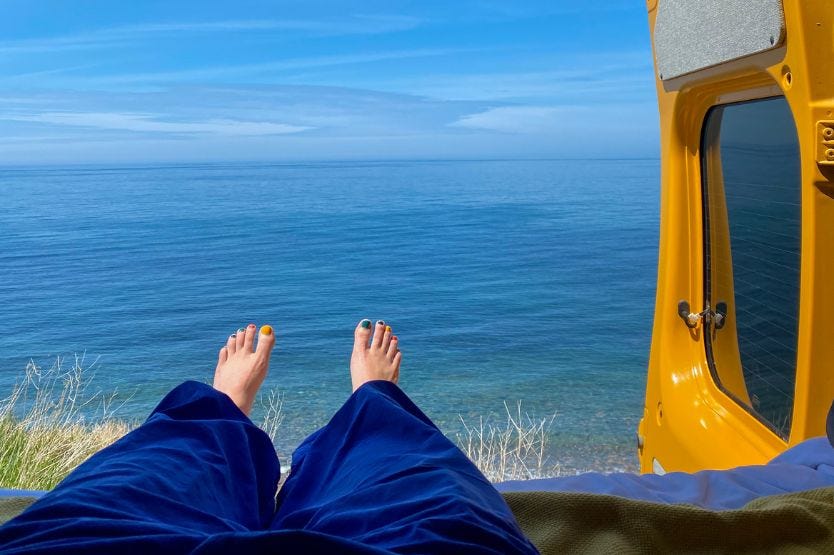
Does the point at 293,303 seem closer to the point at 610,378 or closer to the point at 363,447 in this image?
the point at 610,378

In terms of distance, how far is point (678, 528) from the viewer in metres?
1.56

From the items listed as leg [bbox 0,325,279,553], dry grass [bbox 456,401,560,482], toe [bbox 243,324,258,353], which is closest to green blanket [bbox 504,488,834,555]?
leg [bbox 0,325,279,553]

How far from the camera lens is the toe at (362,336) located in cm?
329

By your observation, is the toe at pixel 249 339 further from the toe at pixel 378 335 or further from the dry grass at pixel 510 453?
the dry grass at pixel 510 453

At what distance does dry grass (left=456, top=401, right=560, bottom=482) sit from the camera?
5.40 m

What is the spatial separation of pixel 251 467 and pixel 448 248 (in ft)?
102

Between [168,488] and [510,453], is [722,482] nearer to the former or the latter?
[168,488]

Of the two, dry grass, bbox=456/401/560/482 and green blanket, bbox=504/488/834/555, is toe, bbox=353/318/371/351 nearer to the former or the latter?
dry grass, bbox=456/401/560/482

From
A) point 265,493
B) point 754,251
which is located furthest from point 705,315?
point 265,493

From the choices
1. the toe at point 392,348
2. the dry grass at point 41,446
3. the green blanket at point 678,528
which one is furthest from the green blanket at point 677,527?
the dry grass at point 41,446

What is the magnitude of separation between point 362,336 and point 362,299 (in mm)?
18502

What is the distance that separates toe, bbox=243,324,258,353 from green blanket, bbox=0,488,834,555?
6.23 feet

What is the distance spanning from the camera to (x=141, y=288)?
23.7 meters

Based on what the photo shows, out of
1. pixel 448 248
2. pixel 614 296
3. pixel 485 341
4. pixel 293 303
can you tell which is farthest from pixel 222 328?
pixel 448 248
